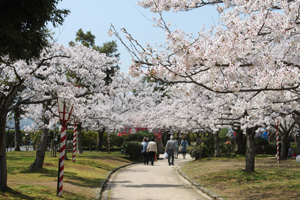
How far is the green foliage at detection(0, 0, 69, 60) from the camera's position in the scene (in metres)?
5.52

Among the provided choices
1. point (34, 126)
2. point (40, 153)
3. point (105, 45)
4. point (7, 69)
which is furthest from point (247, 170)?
point (105, 45)

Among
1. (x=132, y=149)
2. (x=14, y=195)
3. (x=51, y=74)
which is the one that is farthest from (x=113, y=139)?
(x=14, y=195)

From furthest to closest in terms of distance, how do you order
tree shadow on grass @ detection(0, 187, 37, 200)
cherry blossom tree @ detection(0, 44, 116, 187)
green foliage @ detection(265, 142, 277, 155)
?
green foliage @ detection(265, 142, 277, 155), cherry blossom tree @ detection(0, 44, 116, 187), tree shadow on grass @ detection(0, 187, 37, 200)

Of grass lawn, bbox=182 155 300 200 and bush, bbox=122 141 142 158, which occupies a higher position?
bush, bbox=122 141 142 158

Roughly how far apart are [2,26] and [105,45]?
1030 inches

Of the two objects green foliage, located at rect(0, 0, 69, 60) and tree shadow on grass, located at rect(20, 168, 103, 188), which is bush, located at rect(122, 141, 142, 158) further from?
green foliage, located at rect(0, 0, 69, 60)

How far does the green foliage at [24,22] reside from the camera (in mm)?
5520

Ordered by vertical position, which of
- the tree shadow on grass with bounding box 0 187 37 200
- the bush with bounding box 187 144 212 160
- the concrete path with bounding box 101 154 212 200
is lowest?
the concrete path with bounding box 101 154 212 200

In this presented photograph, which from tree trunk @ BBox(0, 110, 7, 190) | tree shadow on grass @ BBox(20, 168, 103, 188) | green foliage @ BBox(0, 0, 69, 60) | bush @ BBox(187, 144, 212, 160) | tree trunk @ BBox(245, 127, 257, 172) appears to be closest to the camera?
green foliage @ BBox(0, 0, 69, 60)

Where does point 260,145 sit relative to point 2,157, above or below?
below

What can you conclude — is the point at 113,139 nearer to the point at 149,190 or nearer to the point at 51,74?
the point at 51,74

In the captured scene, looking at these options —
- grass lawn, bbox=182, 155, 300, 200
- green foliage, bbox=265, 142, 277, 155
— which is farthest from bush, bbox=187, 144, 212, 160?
grass lawn, bbox=182, 155, 300, 200

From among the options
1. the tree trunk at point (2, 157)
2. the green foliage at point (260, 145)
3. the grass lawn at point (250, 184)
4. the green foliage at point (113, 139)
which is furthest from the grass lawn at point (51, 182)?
the green foliage at point (260, 145)

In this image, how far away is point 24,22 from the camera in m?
6.21
